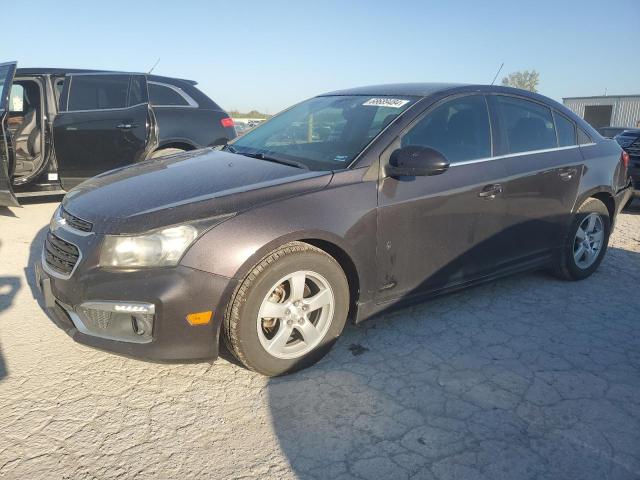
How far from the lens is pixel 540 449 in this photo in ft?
7.54

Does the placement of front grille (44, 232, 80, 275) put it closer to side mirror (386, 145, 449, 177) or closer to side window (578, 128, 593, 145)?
side mirror (386, 145, 449, 177)

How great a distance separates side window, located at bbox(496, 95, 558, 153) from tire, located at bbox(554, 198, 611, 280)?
27.7 inches

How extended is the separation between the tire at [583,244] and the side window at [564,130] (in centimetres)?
55

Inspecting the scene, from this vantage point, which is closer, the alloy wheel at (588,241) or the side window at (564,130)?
the side window at (564,130)

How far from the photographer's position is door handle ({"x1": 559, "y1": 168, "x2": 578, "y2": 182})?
4074 mm

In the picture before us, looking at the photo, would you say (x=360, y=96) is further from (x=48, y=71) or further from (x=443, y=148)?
(x=48, y=71)

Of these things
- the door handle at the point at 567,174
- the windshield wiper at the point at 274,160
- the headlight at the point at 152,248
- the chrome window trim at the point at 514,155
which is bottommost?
the headlight at the point at 152,248

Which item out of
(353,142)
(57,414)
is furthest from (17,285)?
(353,142)

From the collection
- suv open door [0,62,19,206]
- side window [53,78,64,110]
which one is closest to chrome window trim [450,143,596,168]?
suv open door [0,62,19,206]

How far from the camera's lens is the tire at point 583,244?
170 inches

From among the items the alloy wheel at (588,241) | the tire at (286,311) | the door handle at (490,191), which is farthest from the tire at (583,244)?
the tire at (286,311)

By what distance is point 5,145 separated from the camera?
5605mm

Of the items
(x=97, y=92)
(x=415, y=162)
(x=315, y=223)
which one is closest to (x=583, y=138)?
(x=415, y=162)

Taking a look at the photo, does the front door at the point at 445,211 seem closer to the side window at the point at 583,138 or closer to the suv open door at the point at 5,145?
the side window at the point at 583,138
